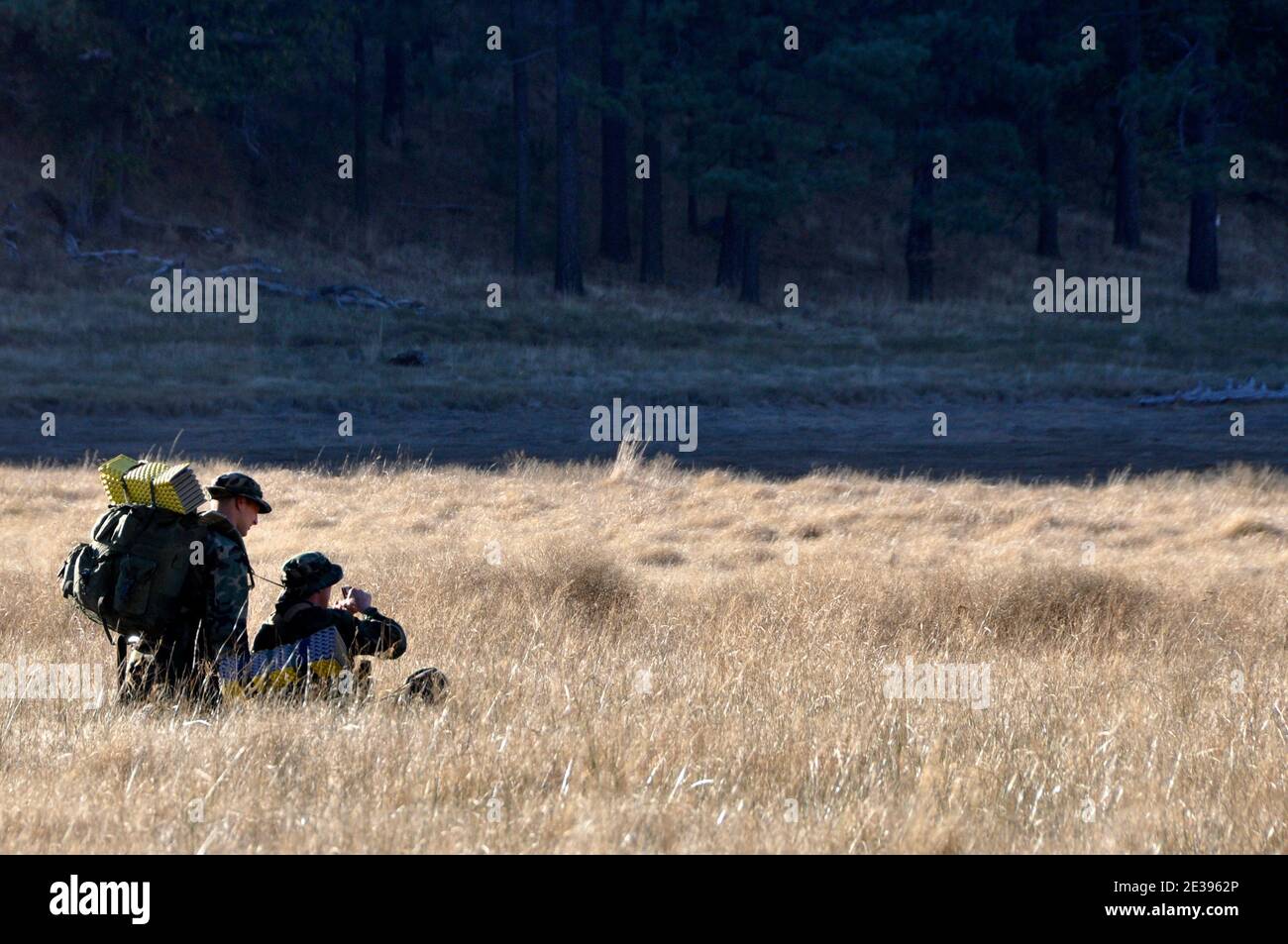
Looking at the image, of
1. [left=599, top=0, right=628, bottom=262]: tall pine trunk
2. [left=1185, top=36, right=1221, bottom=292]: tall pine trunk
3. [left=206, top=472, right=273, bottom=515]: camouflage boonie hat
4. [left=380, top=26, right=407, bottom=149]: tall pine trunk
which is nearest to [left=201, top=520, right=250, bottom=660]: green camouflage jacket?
[left=206, top=472, right=273, bottom=515]: camouflage boonie hat

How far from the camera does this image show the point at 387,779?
15.0 feet

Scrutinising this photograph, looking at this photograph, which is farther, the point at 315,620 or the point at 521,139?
the point at 521,139

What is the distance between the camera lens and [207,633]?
16.7 feet

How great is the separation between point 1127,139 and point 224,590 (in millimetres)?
37394

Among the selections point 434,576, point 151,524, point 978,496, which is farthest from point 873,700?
point 978,496

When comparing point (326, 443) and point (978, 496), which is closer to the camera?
point (978, 496)

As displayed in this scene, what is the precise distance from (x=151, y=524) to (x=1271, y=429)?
17.3 m

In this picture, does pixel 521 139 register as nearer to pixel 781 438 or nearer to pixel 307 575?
pixel 781 438

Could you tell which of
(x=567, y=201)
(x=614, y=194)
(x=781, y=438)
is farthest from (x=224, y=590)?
(x=614, y=194)

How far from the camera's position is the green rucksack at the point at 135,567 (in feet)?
15.6

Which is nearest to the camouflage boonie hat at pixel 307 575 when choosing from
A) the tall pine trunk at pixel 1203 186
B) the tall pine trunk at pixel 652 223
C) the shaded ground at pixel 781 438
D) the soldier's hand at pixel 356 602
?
the soldier's hand at pixel 356 602

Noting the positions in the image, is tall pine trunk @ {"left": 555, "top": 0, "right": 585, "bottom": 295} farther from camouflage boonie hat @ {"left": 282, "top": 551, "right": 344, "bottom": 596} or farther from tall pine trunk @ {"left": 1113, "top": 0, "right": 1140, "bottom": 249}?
camouflage boonie hat @ {"left": 282, "top": 551, "right": 344, "bottom": 596}
